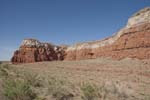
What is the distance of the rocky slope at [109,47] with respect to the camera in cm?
3428

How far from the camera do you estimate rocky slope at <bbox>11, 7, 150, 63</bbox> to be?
34.3m

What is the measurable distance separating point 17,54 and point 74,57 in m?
18.6

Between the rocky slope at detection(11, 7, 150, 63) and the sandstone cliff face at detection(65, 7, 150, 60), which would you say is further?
the rocky slope at detection(11, 7, 150, 63)

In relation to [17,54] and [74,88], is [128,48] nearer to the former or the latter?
[74,88]

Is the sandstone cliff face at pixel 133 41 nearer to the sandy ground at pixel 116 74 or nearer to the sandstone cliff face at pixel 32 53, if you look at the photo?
the sandy ground at pixel 116 74

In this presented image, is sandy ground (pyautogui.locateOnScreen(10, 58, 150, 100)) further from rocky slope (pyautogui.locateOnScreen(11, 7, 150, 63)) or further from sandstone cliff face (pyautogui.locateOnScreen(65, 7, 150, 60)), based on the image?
rocky slope (pyautogui.locateOnScreen(11, 7, 150, 63))

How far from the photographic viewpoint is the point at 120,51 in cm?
4000

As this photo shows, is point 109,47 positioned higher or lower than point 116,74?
higher

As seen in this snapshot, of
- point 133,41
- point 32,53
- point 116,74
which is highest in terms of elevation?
point 133,41

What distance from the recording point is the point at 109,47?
46375 millimetres

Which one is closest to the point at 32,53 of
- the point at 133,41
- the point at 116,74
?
the point at 133,41

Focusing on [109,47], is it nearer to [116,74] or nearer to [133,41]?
[133,41]

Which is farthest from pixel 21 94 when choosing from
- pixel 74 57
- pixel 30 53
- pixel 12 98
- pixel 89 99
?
pixel 30 53

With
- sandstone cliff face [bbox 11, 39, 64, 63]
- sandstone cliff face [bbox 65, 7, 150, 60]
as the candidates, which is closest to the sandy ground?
sandstone cliff face [bbox 65, 7, 150, 60]
